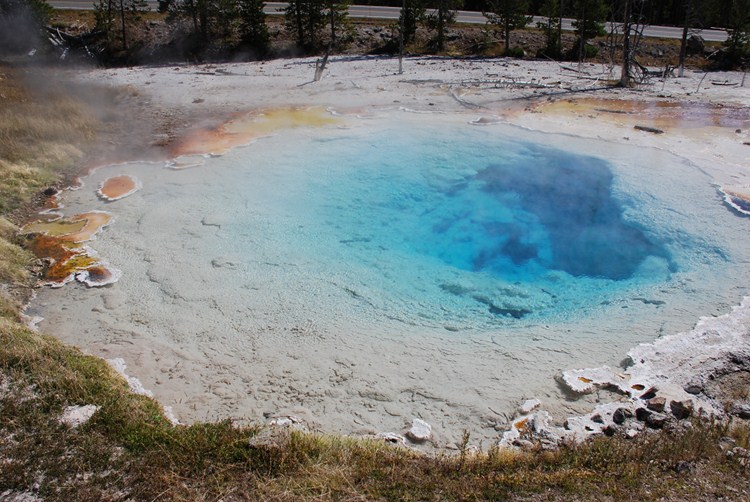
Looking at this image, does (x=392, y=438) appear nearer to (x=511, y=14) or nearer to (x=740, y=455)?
(x=740, y=455)

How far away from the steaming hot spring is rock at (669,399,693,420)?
23.0 inches

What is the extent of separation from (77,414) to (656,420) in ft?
13.5

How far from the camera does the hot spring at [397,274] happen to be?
4.68 m

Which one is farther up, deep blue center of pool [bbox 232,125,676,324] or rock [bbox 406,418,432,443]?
deep blue center of pool [bbox 232,125,676,324]

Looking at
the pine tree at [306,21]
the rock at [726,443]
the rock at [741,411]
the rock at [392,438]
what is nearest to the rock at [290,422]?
the rock at [392,438]

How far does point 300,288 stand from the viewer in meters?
6.13

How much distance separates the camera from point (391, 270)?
6.71 meters

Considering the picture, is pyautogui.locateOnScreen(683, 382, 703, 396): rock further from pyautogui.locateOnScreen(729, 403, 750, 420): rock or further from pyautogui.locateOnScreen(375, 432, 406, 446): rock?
pyautogui.locateOnScreen(375, 432, 406, 446): rock

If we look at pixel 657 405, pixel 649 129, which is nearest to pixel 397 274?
pixel 657 405

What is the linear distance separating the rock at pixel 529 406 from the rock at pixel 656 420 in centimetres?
77

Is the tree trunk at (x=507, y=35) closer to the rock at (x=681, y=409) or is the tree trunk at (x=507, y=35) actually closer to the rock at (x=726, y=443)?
the rock at (x=681, y=409)

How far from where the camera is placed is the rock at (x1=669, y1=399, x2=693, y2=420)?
4.11 m

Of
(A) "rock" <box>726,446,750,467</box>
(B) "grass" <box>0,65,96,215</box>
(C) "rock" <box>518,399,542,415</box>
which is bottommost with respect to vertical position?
(C) "rock" <box>518,399,542,415</box>

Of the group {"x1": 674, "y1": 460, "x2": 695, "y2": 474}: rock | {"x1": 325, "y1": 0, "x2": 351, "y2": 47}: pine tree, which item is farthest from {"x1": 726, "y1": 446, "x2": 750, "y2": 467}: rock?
{"x1": 325, "y1": 0, "x2": 351, "y2": 47}: pine tree
